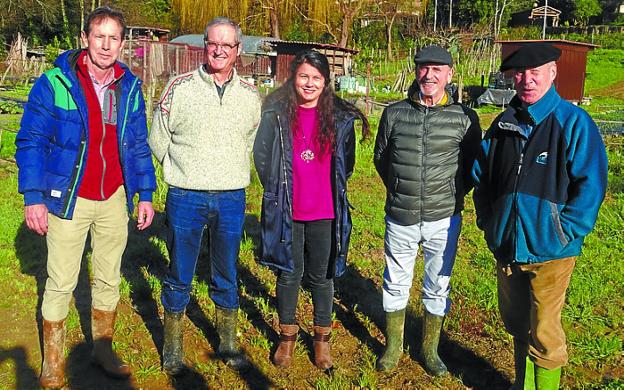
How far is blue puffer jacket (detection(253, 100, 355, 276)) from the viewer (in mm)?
3373

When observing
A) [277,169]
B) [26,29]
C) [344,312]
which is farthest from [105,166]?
[26,29]

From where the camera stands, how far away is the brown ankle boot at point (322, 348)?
3.66m

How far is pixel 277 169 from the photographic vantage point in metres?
3.38

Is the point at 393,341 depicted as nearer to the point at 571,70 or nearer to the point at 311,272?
the point at 311,272

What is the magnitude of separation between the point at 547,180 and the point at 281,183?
4.59ft

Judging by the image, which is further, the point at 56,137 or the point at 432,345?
the point at 432,345

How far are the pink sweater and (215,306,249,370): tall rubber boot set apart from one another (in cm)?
77

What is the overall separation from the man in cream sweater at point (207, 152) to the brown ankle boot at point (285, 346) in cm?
51

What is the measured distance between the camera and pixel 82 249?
330 cm

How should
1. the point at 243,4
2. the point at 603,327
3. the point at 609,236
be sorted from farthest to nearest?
the point at 243,4 < the point at 609,236 < the point at 603,327

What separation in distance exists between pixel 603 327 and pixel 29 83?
81.4 ft

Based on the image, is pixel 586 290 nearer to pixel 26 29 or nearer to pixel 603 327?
pixel 603 327

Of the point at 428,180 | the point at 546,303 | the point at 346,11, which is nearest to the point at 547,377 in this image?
the point at 546,303

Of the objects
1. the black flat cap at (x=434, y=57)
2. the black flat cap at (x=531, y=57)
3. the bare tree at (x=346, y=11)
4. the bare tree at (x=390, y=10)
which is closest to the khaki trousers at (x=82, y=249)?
the black flat cap at (x=434, y=57)
